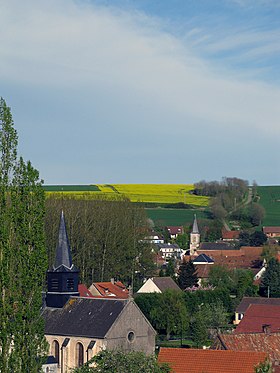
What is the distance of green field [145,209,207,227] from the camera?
160m

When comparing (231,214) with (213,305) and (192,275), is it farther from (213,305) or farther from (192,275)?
(213,305)

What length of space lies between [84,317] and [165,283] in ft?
125

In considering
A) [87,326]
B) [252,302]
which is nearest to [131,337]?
[87,326]

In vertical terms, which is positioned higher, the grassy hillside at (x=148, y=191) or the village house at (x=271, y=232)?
the grassy hillside at (x=148, y=191)

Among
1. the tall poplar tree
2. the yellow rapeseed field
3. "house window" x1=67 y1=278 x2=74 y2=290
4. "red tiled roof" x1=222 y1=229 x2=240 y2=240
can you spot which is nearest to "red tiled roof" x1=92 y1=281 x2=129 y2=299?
"house window" x1=67 y1=278 x2=74 y2=290

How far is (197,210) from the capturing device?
16625cm

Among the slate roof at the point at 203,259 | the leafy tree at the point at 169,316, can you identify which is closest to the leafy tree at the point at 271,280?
the leafy tree at the point at 169,316

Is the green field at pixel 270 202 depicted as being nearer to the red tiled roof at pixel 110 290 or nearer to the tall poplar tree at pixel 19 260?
the red tiled roof at pixel 110 290

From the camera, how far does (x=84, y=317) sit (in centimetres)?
5478

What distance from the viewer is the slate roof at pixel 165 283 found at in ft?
298

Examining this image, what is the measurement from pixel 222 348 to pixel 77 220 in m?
44.8

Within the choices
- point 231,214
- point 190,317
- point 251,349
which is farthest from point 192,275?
point 231,214

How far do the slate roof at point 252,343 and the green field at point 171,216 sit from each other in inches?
4381

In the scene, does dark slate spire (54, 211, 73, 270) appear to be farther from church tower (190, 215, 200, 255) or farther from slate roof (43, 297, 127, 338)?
church tower (190, 215, 200, 255)
